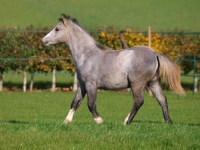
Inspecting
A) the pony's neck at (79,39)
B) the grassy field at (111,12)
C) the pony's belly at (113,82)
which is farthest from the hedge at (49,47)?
the grassy field at (111,12)

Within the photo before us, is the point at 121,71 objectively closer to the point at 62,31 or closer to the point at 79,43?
the point at 79,43

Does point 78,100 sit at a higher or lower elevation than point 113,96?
higher

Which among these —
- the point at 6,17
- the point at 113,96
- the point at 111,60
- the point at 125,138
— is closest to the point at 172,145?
the point at 125,138

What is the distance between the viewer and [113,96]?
23.2 metres

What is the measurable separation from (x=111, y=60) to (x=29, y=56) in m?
13.0

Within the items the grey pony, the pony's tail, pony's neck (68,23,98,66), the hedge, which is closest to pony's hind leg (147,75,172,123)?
the grey pony

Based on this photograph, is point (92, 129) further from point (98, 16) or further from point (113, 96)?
point (98, 16)

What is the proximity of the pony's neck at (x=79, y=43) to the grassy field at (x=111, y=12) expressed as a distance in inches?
1604

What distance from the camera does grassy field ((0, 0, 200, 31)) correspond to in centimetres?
5525

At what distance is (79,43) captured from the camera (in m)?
12.8

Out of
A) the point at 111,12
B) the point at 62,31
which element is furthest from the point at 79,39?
the point at 111,12

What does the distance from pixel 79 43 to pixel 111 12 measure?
48.0 m

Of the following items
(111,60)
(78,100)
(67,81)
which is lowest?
(67,81)

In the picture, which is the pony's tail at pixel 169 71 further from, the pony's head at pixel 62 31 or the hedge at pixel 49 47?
the hedge at pixel 49 47
